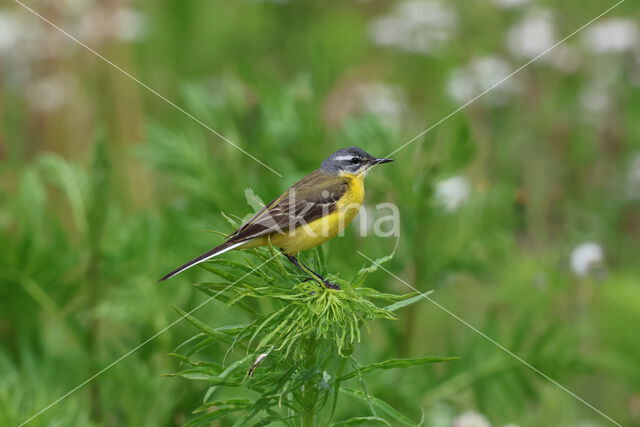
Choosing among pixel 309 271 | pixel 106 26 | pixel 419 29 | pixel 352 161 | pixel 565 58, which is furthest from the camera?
pixel 419 29

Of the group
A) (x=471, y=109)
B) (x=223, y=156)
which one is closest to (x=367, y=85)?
(x=471, y=109)

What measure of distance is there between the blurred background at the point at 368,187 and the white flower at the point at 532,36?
0.05 ft

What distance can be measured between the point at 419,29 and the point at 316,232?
3.92 meters

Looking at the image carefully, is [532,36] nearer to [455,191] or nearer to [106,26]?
[455,191]

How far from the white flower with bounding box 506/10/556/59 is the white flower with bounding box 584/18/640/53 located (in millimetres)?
270

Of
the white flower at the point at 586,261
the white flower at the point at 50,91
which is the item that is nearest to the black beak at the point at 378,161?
the white flower at the point at 586,261

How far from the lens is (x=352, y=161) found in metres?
2.42

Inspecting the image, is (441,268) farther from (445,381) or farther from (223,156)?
(223,156)

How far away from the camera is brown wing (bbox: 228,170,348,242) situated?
1.91m

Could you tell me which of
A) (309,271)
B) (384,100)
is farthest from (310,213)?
(384,100)

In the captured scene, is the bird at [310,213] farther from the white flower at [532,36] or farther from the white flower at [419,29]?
the white flower at [419,29]

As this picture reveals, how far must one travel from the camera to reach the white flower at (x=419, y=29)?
558 centimetres

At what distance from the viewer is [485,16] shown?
18.8 feet

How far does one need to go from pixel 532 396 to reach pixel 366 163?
1242 mm
